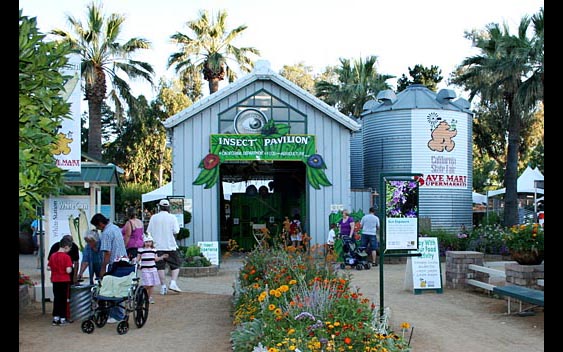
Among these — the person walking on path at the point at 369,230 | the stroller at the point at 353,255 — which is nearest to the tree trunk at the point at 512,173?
the person walking on path at the point at 369,230

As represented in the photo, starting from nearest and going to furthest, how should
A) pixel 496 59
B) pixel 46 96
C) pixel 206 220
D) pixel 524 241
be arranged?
pixel 46 96
pixel 524 241
pixel 206 220
pixel 496 59

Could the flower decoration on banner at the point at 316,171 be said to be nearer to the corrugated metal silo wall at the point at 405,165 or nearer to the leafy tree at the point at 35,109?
the corrugated metal silo wall at the point at 405,165

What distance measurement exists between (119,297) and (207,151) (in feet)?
38.7

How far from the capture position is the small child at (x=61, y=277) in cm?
999

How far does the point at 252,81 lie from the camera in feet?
69.5

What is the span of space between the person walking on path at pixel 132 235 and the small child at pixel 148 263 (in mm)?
636

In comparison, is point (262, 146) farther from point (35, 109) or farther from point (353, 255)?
point (35, 109)

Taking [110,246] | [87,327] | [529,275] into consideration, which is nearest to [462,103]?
[529,275]

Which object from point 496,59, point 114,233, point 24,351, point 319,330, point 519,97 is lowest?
point 24,351

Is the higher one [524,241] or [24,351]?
[524,241]
